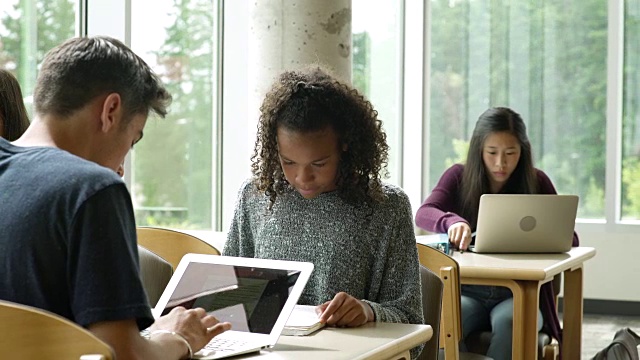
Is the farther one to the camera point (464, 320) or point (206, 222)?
point (206, 222)

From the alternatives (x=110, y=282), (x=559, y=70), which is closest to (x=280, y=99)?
(x=110, y=282)

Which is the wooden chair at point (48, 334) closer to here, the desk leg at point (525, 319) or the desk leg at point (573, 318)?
the desk leg at point (525, 319)

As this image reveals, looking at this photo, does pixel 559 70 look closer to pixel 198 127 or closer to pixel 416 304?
pixel 198 127

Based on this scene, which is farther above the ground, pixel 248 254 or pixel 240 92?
pixel 240 92

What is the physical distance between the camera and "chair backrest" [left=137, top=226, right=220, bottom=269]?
301 cm

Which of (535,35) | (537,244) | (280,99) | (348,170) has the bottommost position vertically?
(537,244)

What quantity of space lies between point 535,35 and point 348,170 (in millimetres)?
5188

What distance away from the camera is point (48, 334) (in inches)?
52.6

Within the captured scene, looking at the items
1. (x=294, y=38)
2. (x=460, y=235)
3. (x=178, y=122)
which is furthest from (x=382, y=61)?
(x=460, y=235)

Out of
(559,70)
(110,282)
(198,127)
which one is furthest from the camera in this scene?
(559,70)

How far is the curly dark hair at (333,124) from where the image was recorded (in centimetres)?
253

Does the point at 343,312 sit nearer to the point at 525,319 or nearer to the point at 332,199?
the point at 332,199

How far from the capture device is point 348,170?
101 inches

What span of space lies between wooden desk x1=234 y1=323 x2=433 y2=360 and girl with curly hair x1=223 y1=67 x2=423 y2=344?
0.83 ft
